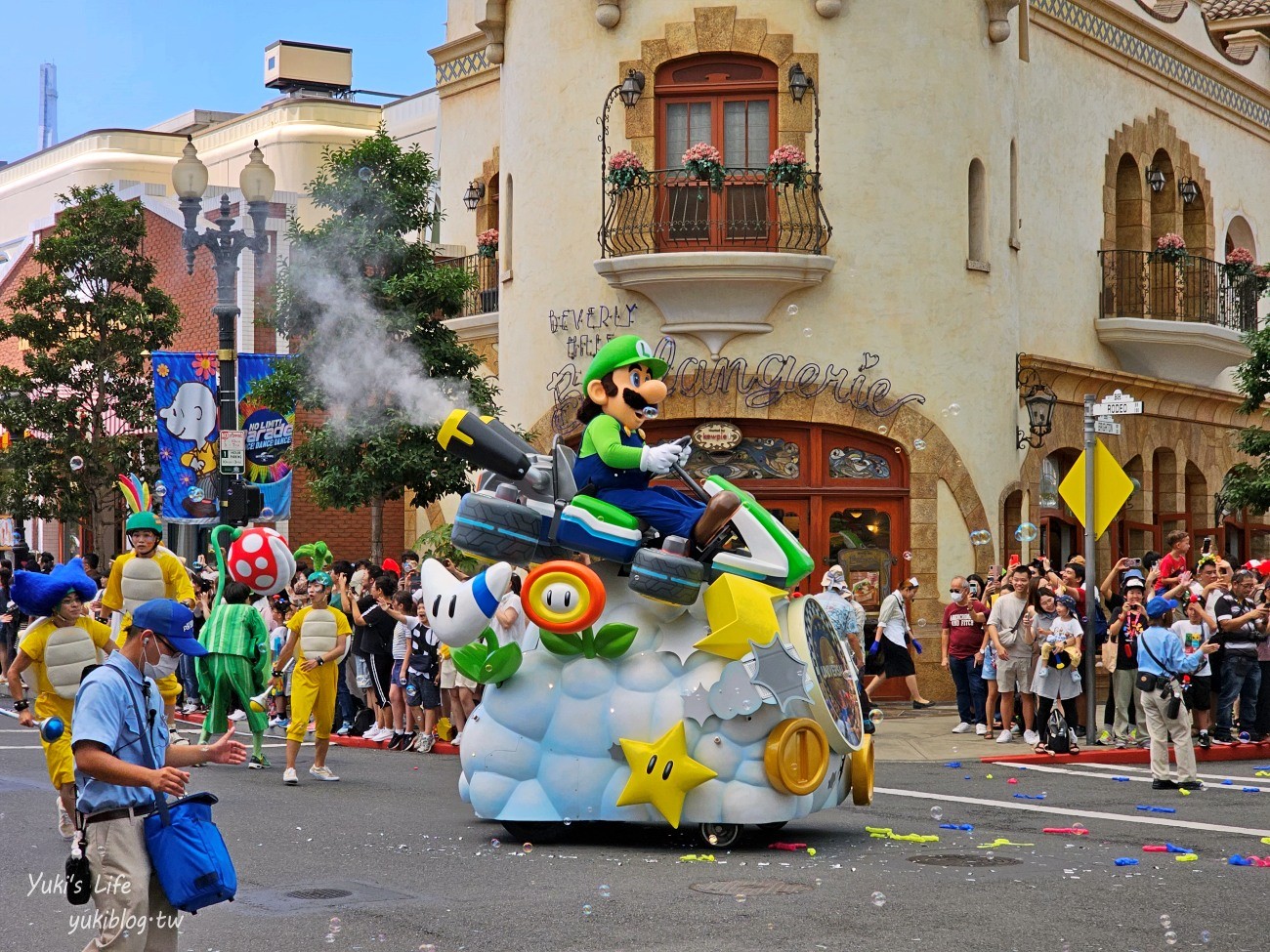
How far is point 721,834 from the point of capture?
36.9 feet

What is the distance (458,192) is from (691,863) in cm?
1959

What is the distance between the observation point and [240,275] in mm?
32312

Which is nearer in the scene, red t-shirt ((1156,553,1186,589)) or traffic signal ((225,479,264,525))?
red t-shirt ((1156,553,1186,589))

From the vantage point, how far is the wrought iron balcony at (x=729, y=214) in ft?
71.8

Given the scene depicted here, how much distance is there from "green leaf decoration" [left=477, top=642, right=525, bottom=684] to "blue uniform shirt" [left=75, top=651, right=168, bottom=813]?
4980mm

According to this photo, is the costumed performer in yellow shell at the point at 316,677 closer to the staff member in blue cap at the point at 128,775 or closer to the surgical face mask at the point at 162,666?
the surgical face mask at the point at 162,666

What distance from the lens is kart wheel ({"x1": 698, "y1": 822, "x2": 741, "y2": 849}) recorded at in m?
11.2

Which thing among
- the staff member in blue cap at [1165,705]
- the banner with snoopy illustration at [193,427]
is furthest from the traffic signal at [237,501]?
the staff member in blue cap at [1165,705]

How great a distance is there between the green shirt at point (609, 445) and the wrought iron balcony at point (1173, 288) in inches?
641

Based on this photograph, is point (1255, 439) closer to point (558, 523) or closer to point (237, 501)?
point (237, 501)

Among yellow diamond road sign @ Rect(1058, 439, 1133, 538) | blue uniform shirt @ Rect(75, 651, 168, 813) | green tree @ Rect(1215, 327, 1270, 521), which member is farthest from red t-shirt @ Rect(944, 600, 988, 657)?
blue uniform shirt @ Rect(75, 651, 168, 813)

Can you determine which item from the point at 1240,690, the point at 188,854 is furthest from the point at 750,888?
the point at 1240,690

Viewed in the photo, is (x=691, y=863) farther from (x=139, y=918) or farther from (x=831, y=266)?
(x=831, y=266)

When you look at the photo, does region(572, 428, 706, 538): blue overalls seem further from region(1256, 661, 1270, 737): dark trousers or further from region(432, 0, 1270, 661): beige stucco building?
region(432, 0, 1270, 661): beige stucco building
